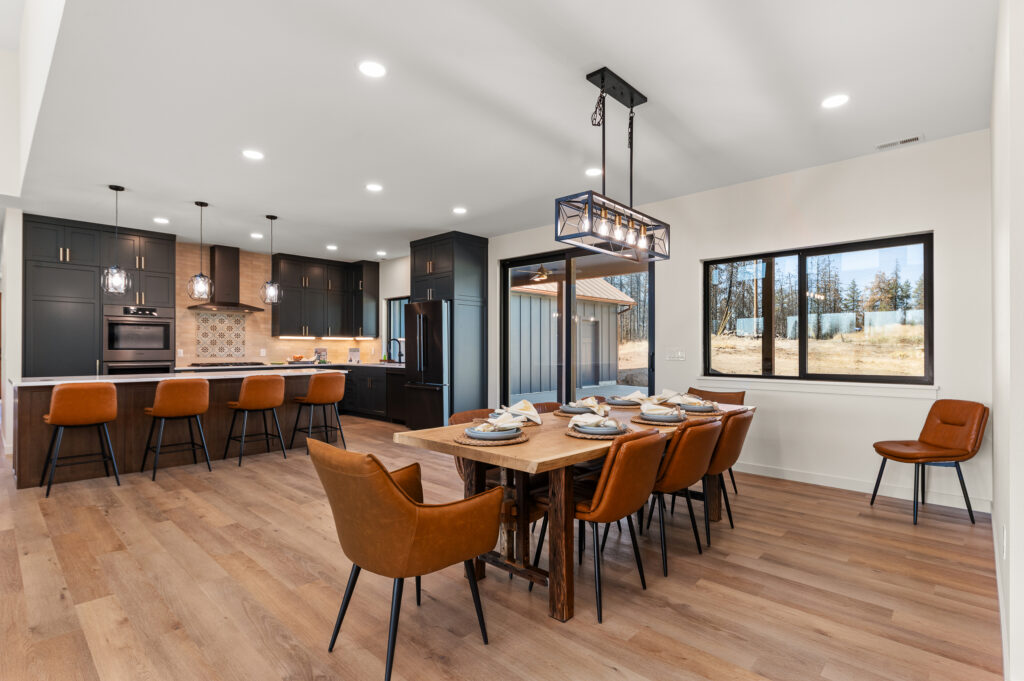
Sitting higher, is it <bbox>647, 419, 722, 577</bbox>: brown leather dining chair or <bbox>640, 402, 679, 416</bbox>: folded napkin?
<bbox>640, 402, 679, 416</bbox>: folded napkin

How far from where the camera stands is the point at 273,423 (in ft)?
19.1

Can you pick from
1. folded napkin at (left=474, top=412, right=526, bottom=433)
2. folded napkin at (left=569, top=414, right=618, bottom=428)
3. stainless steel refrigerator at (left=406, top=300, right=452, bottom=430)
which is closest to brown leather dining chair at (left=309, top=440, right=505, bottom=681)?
folded napkin at (left=474, top=412, right=526, bottom=433)

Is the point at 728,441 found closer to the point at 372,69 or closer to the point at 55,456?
the point at 372,69

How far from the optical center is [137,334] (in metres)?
6.75

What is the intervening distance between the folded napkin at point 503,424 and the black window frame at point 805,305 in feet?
10.5

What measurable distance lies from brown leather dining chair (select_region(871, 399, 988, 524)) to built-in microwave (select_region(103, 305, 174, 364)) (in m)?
8.12

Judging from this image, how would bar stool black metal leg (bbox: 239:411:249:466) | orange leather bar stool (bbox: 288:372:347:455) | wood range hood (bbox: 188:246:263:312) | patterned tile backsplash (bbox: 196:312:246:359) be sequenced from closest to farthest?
bar stool black metal leg (bbox: 239:411:249:466), orange leather bar stool (bbox: 288:372:347:455), wood range hood (bbox: 188:246:263:312), patterned tile backsplash (bbox: 196:312:246:359)

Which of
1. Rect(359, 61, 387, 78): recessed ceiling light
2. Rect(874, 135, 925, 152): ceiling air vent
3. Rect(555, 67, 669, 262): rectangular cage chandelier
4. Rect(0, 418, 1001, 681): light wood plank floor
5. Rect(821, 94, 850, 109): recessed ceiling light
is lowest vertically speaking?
Rect(0, 418, 1001, 681): light wood plank floor

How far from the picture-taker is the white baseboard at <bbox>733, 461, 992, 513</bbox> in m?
3.74

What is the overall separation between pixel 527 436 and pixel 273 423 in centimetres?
434

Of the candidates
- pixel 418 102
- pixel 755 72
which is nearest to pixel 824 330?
pixel 755 72

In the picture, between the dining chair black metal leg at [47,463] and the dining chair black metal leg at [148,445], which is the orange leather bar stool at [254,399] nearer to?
the dining chair black metal leg at [148,445]

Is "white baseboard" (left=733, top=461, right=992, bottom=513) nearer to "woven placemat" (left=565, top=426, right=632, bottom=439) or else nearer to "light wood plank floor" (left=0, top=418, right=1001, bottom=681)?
"light wood plank floor" (left=0, top=418, right=1001, bottom=681)

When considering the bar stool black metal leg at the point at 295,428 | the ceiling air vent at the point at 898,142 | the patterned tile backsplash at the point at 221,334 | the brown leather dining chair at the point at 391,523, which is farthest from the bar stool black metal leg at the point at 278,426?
the ceiling air vent at the point at 898,142
